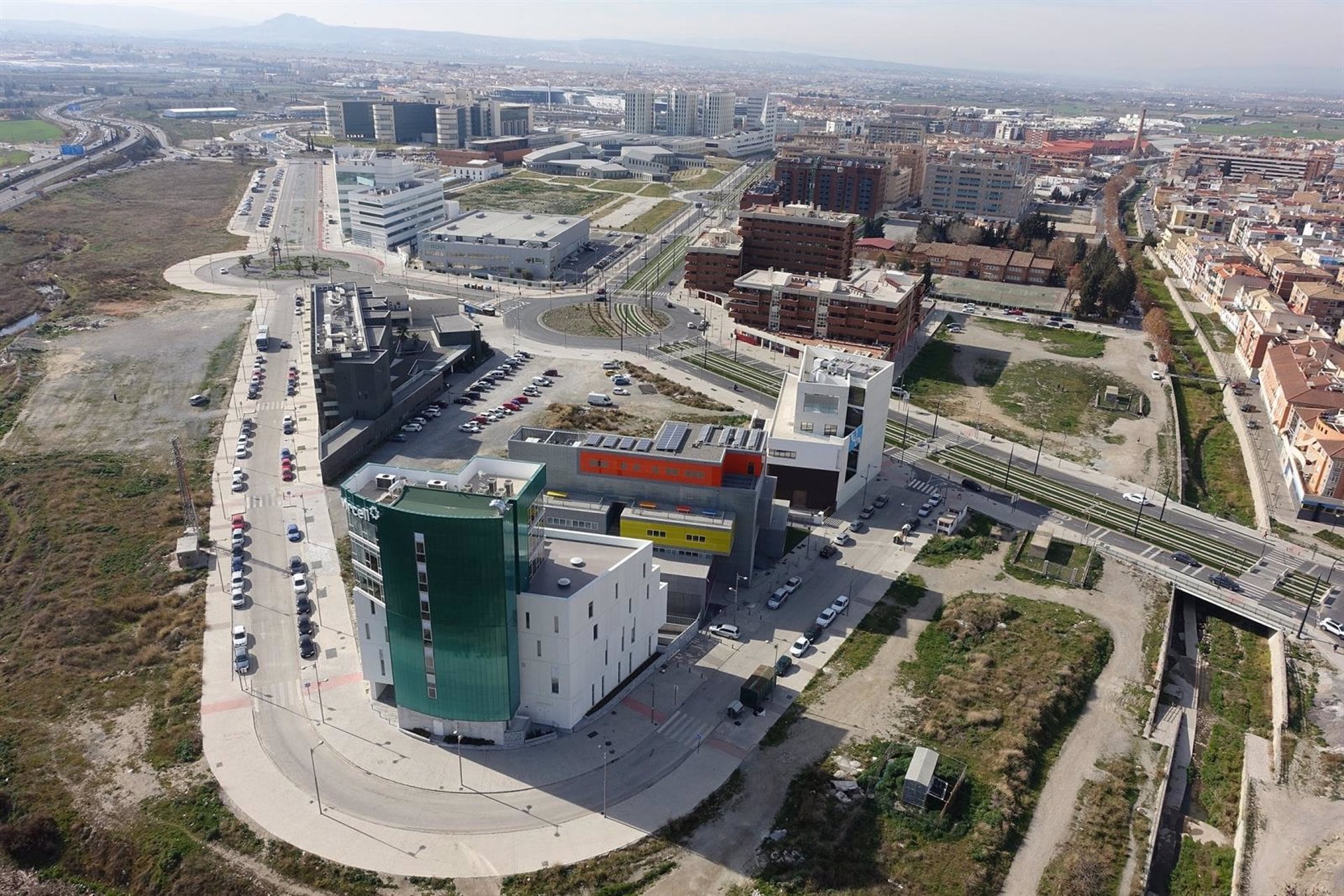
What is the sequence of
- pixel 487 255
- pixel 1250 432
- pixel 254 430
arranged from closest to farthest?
1. pixel 254 430
2. pixel 1250 432
3. pixel 487 255

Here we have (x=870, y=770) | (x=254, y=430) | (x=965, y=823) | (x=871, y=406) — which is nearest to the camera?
(x=965, y=823)

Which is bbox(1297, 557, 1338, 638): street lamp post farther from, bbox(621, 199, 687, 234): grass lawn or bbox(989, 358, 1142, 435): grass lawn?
bbox(621, 199, 687, 234): grass lawn

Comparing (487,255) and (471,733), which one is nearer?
(471,733)

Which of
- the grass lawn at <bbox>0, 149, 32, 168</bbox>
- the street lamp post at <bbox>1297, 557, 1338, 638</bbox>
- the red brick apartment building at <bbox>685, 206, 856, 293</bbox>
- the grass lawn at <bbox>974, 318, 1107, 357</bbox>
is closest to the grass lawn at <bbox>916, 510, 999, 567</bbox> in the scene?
the street lamp post at <bbox>1297, 557, 1338, 638</bbox>

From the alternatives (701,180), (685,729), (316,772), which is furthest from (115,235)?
(685,729)

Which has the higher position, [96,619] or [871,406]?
[871,406]

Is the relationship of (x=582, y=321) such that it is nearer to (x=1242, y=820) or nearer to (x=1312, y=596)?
(x=1312, y=596)

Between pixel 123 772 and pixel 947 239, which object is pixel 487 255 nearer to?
pixel 947 239

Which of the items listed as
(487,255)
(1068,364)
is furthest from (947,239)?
(487,255)
